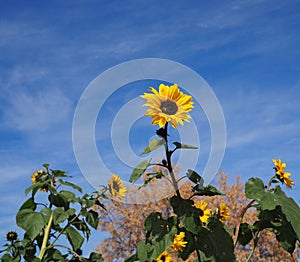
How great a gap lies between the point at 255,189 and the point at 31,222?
128cm

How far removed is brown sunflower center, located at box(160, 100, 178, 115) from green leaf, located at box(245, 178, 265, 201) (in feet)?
2.00

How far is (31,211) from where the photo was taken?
2807 millimetres

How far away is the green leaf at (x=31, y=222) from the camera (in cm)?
271

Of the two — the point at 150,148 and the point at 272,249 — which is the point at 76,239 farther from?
the point at 272,249

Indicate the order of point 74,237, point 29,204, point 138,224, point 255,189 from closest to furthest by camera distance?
point 255,189 → point 74,237 → point 29,204 → point 138,224

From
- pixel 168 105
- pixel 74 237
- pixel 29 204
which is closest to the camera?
pixel 168 105

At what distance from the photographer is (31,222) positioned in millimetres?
2725

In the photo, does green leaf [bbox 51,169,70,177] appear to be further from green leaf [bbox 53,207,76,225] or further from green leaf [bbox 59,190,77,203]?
green leaf [bbox 53,207,76,225]

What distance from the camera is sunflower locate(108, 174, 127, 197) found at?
10.5 feet

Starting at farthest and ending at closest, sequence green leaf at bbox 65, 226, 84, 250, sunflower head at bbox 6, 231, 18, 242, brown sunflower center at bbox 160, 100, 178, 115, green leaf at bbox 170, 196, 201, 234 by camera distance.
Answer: sunflower head at bbox 6, 231, 18, 242, green leaf at bbox 65, 226, 84, 250, brown sunflower center at bbox 160, 100, 178, 115, green leaf at bbox 170, 196, 201, 234

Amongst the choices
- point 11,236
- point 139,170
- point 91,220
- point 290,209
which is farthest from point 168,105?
point 11,236

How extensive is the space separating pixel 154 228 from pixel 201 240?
9.7 inches

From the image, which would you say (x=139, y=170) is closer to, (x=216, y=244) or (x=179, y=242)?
(x=216, y=244)

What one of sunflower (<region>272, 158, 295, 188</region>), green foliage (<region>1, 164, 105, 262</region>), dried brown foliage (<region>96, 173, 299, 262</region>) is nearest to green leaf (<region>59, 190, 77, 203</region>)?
green foliage (<region>1, 164, 105, 262</region>)
